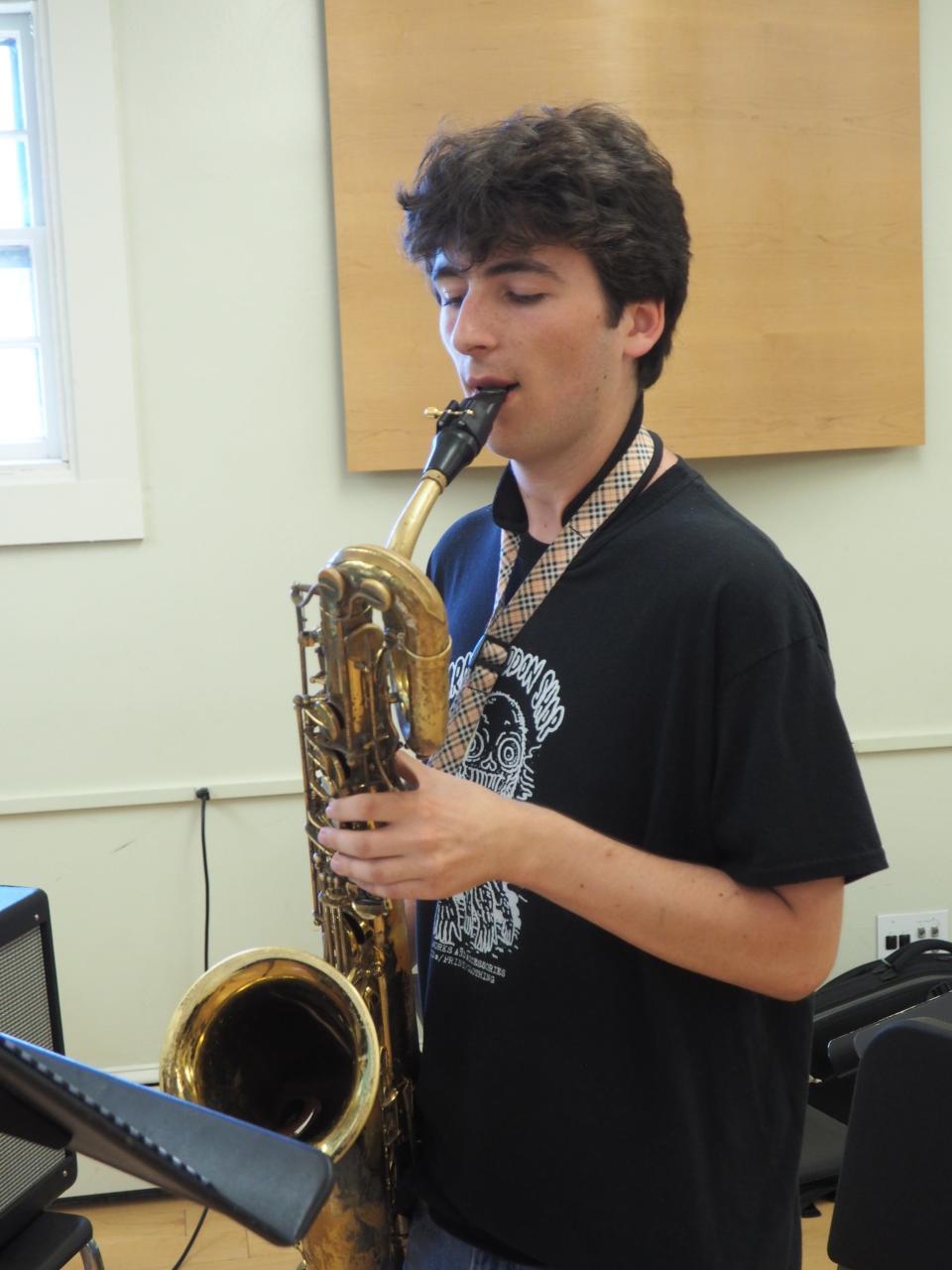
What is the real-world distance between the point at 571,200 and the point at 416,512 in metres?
0.32

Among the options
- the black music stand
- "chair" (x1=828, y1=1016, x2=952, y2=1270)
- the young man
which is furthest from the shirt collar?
the black music stand

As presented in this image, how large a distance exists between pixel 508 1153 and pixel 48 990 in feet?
2.72

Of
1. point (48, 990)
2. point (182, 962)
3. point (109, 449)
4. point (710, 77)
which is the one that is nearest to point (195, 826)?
point (182, 962)

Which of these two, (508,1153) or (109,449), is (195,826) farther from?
(508,1153)

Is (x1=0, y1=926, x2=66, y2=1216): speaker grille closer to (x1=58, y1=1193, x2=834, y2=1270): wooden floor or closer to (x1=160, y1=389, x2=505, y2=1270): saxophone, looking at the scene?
(x1=160, y1=389, x2=505, y2=1270): saxophone

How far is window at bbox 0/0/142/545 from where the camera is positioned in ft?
8.34

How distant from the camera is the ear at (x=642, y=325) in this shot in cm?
125

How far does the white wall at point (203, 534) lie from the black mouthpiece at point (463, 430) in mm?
1446

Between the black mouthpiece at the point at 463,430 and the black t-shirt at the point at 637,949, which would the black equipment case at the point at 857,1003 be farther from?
the black mouthpiece at the point at 463,430

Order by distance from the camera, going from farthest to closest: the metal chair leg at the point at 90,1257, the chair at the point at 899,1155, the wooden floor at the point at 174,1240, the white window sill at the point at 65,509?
the white window sill at the point at 65,509 → the wooden floor at the point at 174,1240 → the metal chair leg at the point at 90,1257 → the chair at the point at 899,1155

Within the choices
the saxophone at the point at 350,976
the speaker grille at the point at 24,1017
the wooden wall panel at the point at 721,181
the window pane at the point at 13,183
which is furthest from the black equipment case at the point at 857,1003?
the window pane at the point at 13,183

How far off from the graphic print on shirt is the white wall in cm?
153

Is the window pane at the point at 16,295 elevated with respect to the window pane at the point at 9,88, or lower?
lower

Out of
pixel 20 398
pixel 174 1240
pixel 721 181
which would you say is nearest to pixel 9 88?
pixel 20 398
